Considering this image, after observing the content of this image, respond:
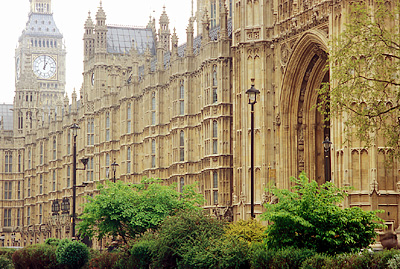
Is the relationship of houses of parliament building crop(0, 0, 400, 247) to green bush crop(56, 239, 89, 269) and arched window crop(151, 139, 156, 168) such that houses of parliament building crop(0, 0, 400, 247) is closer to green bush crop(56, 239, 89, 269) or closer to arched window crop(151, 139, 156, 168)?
arched window crop(151, 139, 156, 168)

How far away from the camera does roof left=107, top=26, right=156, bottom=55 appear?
3634 inches

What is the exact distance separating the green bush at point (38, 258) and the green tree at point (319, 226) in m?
22.8

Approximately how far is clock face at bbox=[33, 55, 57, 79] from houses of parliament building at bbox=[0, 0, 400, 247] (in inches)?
3435

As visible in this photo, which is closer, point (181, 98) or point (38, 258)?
point (38, 258)

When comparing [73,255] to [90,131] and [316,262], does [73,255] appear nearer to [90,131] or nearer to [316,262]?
[316,262]

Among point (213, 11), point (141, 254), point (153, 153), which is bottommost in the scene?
point (141, 254)

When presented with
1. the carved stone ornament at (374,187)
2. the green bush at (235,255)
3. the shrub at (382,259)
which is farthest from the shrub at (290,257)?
the carved stone ornament at (374,187)

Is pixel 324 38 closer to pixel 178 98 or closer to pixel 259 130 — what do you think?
pixel 259 130

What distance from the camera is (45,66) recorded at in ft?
614

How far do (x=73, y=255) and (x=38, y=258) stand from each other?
386 centimetres

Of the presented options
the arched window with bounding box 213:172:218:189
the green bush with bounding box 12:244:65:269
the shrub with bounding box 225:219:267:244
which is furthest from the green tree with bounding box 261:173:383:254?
the arched window with bounding box 213:172:218:189

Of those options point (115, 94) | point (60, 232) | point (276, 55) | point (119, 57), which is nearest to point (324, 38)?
point (276, 55)

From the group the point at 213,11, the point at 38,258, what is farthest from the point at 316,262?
the point at 213,11

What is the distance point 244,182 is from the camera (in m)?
52.8
